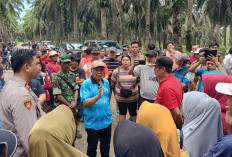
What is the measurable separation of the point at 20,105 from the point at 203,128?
6.10ft

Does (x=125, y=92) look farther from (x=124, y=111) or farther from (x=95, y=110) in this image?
(x=95, y=110)

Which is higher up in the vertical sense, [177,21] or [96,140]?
[177,21]

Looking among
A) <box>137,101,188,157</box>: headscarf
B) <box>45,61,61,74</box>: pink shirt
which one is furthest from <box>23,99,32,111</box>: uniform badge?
<box>45,61,61,74</box>: pink shirt

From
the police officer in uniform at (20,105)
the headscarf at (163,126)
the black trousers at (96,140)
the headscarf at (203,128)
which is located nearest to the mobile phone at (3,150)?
the police officer in uniform at (20,105)

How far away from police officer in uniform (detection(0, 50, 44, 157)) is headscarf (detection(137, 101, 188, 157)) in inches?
39.5

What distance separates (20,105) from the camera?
5.97 ft

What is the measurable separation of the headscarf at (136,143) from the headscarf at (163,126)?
35 centimetres

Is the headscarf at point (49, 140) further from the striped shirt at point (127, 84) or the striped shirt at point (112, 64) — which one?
the striped shirt at point (112, 64)

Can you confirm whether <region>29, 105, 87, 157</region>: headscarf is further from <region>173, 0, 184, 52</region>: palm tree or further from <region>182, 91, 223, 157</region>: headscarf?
<region>173, 0, 184, 52</region>: palm tree

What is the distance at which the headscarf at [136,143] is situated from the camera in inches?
53.2

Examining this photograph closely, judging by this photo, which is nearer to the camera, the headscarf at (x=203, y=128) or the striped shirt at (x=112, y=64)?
the headscarf at (x=203, y=128)

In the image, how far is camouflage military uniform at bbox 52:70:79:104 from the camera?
3.81m

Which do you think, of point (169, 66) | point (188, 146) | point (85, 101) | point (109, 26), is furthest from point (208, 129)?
point (109, 26)

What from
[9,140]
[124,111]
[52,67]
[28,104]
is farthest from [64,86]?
[9,140]
